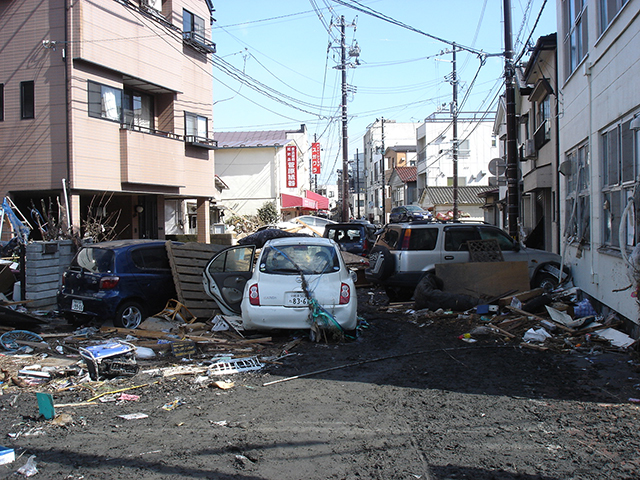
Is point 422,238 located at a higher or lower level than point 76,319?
higher

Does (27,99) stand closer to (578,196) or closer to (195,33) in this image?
(195,33)

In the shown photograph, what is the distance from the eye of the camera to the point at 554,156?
1555 cm

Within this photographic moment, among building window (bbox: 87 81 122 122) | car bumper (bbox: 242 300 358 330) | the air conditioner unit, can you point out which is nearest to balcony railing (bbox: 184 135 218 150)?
building window (bbox: 87 81 122 122)

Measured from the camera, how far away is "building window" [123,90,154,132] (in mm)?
20306

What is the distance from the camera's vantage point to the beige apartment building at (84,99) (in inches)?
675

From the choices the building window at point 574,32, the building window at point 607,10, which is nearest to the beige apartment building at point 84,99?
the building window at point 574,32

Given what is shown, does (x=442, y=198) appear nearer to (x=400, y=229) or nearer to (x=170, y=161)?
(x=170, y=161)

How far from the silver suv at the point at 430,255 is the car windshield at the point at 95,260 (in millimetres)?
5518

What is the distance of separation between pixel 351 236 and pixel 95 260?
32.4ft

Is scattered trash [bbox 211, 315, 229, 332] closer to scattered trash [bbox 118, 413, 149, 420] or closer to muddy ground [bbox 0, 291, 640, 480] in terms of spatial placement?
muddy ground [bbox 0, 291, 640, 480]

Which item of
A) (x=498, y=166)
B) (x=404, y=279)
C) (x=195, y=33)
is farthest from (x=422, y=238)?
(x=195, y=33)

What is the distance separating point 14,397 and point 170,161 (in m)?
16.5

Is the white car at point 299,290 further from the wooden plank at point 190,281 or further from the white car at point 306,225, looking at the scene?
the white car at point 306,225

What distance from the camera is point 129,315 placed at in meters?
9.52
